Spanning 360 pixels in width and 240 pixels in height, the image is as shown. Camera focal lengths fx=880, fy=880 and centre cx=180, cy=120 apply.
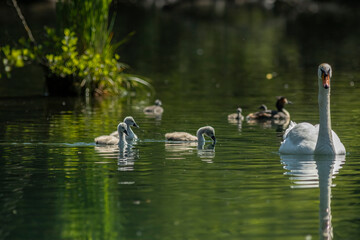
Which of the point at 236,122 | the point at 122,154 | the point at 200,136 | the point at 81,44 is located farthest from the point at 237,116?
the point at 81,44

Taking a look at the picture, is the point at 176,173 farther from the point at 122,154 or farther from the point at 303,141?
the point at 303,141

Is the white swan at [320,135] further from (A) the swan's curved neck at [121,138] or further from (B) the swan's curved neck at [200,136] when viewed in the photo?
(A) the swan's curved neck at [121,138]

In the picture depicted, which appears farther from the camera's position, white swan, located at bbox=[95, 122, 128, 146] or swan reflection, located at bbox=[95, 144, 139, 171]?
white swan, located at bbox=[95, 122, 128, 146]

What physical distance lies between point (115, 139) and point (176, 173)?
12.8 ft

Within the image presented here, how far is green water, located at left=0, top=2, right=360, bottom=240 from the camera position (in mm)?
10727

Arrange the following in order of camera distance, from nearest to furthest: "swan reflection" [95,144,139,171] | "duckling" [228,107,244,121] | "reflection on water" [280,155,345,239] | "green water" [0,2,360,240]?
"green water" [0,2,360,240], "reflection on water" [280,155,345,239], "swan reflection" [95,144,139,171], "duckling" [228,107,244,121]

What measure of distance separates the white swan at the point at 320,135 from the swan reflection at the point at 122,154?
111 inches

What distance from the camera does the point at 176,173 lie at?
47.1ft

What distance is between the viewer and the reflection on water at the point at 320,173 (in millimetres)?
11242

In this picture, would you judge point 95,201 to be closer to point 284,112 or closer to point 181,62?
point 284,112

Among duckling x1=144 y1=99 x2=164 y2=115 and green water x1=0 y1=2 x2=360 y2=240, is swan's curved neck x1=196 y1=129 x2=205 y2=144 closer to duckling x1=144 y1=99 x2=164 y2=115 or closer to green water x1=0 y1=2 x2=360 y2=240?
green water x1=0 y1=2 x2=360 y2=240

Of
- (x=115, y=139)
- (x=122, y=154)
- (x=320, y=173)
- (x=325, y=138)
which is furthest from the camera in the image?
(x=115, y=139)

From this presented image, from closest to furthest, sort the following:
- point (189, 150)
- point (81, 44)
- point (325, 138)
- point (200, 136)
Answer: point (325, 138), point (189, 150), point (200, 136), point (81, 44)

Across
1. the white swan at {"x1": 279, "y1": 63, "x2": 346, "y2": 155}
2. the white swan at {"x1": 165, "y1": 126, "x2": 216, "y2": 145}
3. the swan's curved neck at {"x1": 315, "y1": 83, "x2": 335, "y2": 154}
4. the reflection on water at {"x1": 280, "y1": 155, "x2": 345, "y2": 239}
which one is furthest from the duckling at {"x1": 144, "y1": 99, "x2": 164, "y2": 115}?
the swan's curved neck at {"x1": 315, "y1": 83, "x2": 335, "y2": 154}
